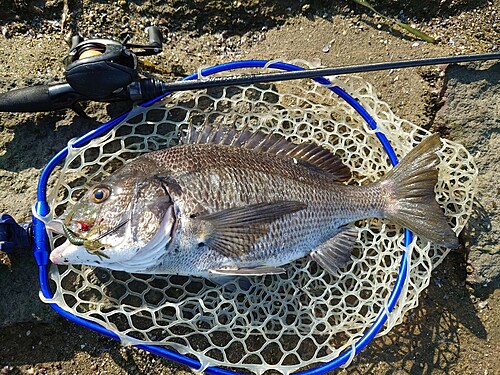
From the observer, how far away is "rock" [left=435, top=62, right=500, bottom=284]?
3.24 m

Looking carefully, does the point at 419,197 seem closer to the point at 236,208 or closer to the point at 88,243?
the point at 236,208

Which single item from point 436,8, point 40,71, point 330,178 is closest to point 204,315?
point 330,178

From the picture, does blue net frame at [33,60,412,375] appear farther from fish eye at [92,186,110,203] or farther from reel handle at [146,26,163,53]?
fish eye at [92,186,110,203]

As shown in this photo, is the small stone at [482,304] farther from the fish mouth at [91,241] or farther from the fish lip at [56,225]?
the fish lip at [56,225]

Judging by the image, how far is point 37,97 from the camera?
278 cm

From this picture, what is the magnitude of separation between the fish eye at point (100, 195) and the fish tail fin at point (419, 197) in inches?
62.7

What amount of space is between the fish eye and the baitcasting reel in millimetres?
619

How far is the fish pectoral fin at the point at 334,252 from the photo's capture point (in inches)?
111

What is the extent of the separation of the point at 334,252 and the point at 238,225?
0.66 meters

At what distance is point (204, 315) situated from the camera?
9.62 ft

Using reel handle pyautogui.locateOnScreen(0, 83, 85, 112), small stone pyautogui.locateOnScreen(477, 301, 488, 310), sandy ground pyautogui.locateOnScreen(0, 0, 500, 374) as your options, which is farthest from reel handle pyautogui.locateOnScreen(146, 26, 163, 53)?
small stone pyautogui.locateOnScreen(477, 301, 488, 310)

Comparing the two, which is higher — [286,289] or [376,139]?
[376,139]

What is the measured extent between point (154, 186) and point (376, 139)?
157 cm

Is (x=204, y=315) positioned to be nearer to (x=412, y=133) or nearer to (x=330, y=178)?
(x=330, y=178)
